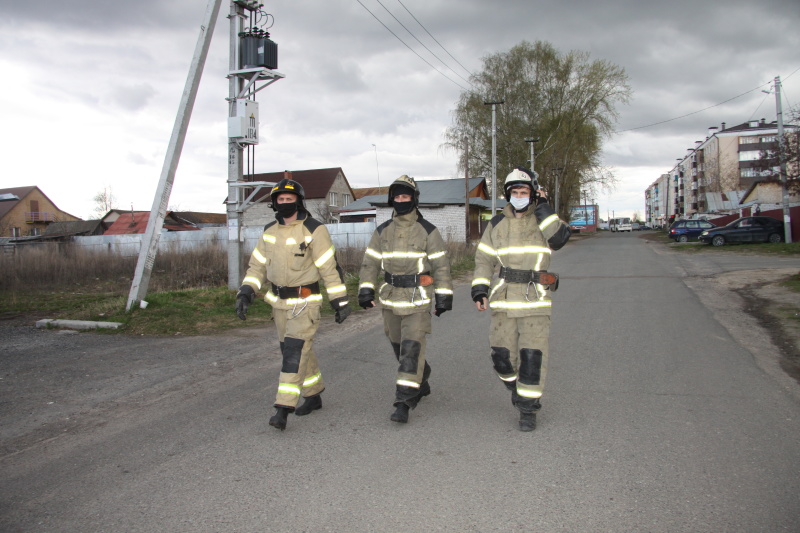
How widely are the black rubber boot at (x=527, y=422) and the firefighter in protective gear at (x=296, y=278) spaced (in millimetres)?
1548

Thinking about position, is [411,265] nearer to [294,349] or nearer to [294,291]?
[294,291]

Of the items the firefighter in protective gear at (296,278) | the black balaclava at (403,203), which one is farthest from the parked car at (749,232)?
the firefighter in protective gear at (296,278)

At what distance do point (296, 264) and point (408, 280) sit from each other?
895 mm

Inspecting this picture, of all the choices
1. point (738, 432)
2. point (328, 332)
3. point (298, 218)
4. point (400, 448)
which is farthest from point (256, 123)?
point (738, 432)

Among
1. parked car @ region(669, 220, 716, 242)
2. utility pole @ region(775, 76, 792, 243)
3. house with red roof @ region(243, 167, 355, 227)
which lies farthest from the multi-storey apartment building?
house with red roof @ region(243, 167, 355, 227)

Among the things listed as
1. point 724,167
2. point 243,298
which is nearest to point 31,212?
point 243,298

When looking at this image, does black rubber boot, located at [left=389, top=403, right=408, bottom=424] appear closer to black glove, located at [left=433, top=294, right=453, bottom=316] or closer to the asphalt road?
the asphalt road

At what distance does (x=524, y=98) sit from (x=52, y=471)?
43822mm

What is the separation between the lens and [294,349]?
14.6 feet

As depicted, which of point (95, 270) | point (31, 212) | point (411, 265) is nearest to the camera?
point (411, 265)

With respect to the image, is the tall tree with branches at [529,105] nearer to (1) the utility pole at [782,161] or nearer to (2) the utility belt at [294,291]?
(1) the utility pole at [782,161]

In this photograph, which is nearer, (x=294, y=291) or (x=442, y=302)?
(x=294, y=291)

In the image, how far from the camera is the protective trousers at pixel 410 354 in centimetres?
449

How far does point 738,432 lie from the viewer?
414 centimetres
